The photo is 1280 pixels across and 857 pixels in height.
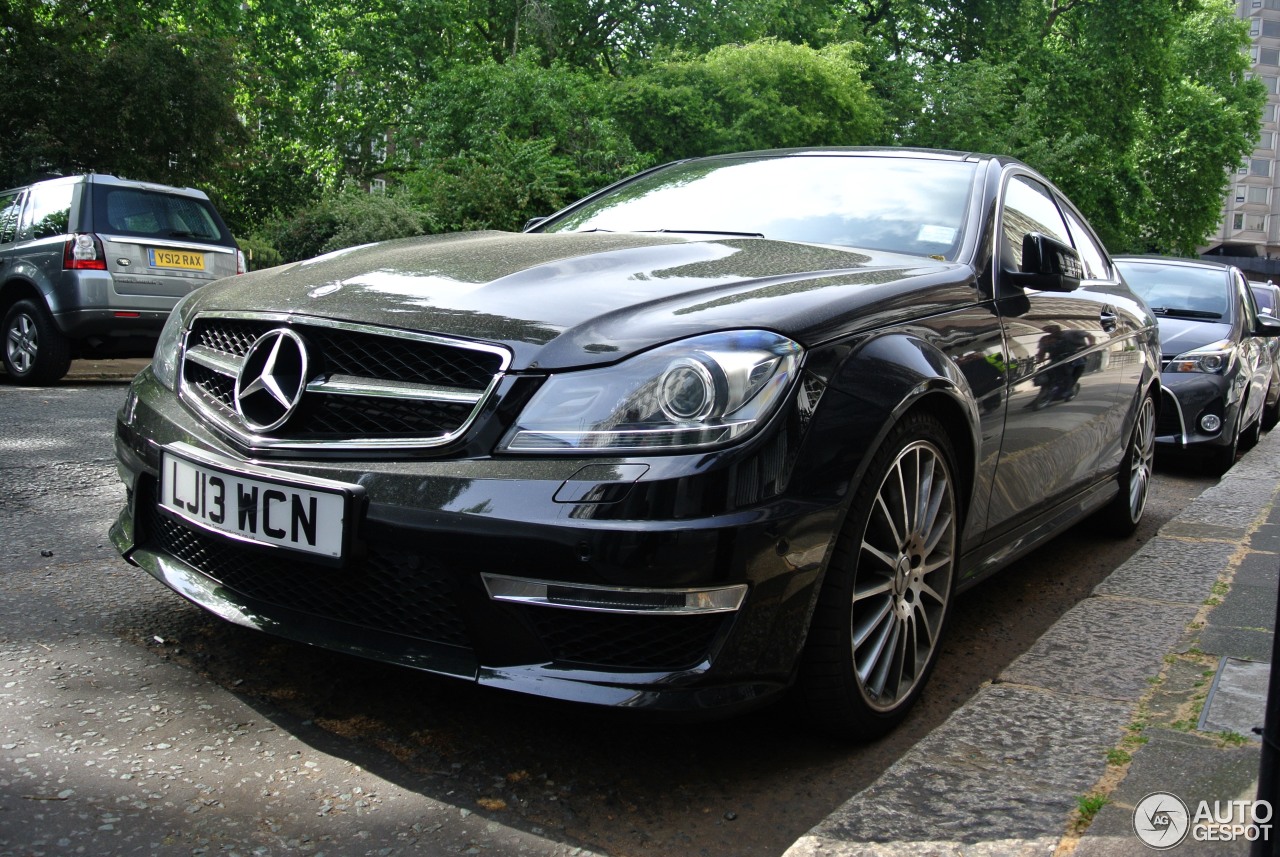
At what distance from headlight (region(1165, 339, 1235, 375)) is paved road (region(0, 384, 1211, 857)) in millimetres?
5311

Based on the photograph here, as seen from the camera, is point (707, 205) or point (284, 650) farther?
point (707, 205)

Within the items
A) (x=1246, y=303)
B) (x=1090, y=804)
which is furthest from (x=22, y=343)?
(x=1246, y=303)

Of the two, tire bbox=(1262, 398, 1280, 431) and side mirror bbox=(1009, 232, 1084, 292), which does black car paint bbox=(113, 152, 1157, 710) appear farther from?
tire bbox=(1262, 398, 1280, 431)

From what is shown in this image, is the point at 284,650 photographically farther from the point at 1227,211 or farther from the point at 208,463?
the point at 1227,211

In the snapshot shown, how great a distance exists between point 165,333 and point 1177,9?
127 ft

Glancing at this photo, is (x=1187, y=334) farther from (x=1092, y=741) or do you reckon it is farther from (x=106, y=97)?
(x=106, y=97)

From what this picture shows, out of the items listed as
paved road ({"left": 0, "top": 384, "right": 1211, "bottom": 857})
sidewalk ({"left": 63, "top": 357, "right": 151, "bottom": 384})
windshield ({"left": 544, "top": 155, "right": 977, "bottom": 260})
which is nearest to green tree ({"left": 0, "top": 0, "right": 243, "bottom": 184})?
sidewalk ({"left": 63, "top": 357, "right": 151, "bottom": 384})

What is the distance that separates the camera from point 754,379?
2285 millimetres

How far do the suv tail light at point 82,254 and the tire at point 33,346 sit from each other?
463 millimetres

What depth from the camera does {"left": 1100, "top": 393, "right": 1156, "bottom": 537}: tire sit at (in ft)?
16.4

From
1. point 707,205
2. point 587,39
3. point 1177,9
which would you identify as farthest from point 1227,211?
point 707,205

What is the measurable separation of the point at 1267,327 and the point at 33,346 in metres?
9.17

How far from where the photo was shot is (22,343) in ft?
30.3

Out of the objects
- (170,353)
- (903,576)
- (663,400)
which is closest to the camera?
(663,400)
